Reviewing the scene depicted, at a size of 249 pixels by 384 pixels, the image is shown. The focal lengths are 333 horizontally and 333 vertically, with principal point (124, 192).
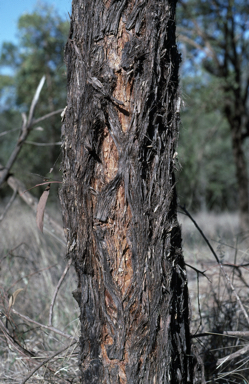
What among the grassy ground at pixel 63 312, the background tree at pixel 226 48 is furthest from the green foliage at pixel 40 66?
the grassy ground at pixel 63 312

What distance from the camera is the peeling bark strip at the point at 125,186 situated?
116 cm

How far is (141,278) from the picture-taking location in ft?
3.83

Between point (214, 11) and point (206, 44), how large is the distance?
2.86 feet

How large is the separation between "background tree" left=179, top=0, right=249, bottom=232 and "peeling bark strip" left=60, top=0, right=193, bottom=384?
579 cm

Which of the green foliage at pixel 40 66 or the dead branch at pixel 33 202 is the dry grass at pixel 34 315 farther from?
the green foliage at pixel 40 66

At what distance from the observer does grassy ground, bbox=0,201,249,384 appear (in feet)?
5.36

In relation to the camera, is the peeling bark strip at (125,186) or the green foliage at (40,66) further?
the green foliage at (40,66)

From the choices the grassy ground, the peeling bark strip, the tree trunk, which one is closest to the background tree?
the tree trunk

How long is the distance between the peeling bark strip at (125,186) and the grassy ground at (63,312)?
35cm

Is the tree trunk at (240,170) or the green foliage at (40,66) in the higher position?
the green foliage at (40,66)

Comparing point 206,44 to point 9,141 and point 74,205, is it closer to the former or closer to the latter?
point 74,205

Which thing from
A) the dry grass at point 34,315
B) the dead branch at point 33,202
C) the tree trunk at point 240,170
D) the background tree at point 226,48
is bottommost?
the dry grass at point 34,315

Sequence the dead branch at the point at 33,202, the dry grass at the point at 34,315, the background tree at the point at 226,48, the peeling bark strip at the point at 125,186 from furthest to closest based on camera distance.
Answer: the background tree at the point at 226,48 → the dead branch at the point at 33,202 → the dry grass at the point at 34,315 → the peeling bark strip at the point at 125,186

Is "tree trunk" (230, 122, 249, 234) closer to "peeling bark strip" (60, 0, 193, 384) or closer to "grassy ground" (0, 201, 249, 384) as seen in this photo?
"grassy ground" (0, 201, 249, 384)
